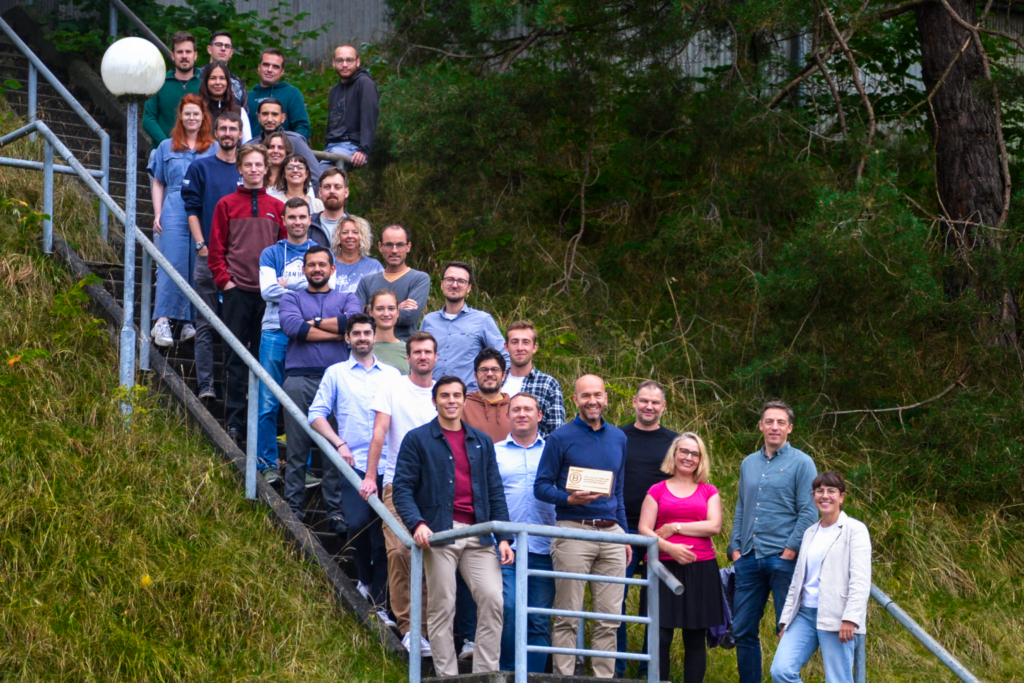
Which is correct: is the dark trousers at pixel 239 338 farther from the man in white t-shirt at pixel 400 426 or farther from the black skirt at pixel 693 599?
the black skirt at pixel 693 599

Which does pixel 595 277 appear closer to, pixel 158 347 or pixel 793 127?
pixel 793 127

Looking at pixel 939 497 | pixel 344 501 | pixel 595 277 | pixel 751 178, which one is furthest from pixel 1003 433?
pixel 344 501

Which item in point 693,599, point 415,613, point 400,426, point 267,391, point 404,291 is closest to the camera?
point 415,613

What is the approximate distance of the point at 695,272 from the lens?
12.2 m

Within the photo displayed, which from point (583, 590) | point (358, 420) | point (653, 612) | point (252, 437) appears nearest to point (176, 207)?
point (252, 437)

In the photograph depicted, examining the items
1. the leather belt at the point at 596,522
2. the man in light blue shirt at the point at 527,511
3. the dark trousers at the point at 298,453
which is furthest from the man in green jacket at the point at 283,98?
the leather belt at the point at 596,522

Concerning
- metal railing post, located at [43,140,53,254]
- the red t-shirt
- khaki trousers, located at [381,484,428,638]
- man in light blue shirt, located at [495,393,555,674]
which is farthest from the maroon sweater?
the red t-shirt

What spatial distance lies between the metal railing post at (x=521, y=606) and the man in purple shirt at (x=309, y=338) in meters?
1.88

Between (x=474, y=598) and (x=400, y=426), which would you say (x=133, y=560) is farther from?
(x=474, y=598)

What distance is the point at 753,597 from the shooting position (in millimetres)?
6992

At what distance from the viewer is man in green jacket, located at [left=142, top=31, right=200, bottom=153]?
33.4ft

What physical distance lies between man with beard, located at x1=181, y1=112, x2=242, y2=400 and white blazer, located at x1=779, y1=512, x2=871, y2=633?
4238mm

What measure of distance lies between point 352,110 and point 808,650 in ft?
20.6

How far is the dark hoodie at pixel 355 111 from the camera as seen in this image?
10.9 metres
